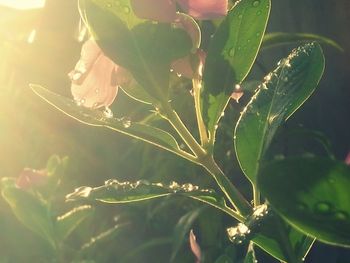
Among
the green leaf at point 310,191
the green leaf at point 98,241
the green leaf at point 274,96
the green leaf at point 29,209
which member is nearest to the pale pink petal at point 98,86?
the green leaf at point 274,96

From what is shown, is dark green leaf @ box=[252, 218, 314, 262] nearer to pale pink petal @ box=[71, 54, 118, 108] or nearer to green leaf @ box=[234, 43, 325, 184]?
green leaf @ box=[234, 43, 325, 184]

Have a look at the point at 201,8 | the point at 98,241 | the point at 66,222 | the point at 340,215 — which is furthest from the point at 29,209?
the point at 340,215

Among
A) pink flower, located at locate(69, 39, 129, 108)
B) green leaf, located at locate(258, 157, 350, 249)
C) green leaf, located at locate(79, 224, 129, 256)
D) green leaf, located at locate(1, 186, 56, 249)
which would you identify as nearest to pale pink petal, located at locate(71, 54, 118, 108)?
pink flower, located at locate(69, 39, 129, 108)

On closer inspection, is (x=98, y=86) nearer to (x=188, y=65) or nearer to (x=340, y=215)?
(x=188, y=65)

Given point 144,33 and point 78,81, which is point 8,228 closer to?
point 78,81

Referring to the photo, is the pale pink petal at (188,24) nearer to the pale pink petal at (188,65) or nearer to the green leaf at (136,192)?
the pale pink petal at (188,65)

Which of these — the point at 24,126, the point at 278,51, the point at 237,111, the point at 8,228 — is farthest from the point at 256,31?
the point at 24,126
